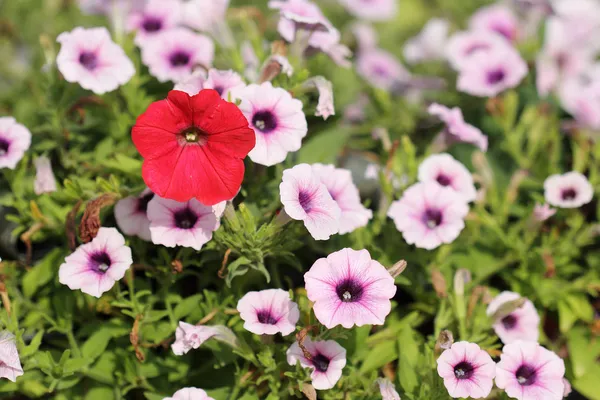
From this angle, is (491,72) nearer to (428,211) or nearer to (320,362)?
(428,211)

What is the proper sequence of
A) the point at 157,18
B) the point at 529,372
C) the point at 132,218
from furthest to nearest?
the point at 157,18
the point at 132,218
the point at 529,372

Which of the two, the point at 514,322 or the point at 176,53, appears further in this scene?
the point at 176,53

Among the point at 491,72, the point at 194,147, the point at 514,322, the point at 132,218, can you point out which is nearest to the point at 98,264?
the point at 132,218

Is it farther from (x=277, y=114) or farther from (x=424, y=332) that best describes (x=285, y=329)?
(x=424, y=332)

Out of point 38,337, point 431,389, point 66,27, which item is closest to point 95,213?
point 38,337

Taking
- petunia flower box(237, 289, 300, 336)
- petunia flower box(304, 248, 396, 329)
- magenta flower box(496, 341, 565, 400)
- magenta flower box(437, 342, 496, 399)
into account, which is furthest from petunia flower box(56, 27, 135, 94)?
magenta flower box(496, 341, 565, 400)

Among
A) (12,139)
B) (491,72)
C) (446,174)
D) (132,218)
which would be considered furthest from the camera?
(491,72)
